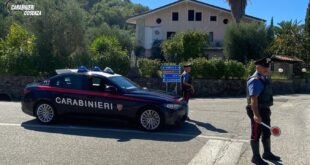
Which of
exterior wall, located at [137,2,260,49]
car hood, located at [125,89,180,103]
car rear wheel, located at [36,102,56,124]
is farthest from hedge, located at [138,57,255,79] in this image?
exterior wall, located at [137,2,260,49]

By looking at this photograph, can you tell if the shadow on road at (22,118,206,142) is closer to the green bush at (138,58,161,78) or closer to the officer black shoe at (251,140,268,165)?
the officer black shoe at (251,140,268,165)

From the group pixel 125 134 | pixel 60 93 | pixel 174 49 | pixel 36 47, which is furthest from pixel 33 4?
pixel 125 134

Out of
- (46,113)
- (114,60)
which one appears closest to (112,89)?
(46,113)

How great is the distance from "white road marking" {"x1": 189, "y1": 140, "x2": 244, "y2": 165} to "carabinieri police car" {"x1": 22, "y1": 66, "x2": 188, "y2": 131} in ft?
5.28

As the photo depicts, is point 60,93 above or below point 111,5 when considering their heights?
below

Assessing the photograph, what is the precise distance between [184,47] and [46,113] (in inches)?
912

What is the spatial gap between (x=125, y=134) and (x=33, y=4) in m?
18.0

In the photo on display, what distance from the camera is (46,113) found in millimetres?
11328

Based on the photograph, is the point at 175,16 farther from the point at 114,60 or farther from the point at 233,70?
the point at 114,60

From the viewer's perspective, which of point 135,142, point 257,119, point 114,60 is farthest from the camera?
point 114,60

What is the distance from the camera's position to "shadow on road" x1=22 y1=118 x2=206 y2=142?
9.86 metres

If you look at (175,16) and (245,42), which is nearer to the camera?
(245,42)

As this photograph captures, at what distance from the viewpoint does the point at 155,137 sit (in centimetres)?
985

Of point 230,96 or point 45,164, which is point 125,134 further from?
point 230,96
